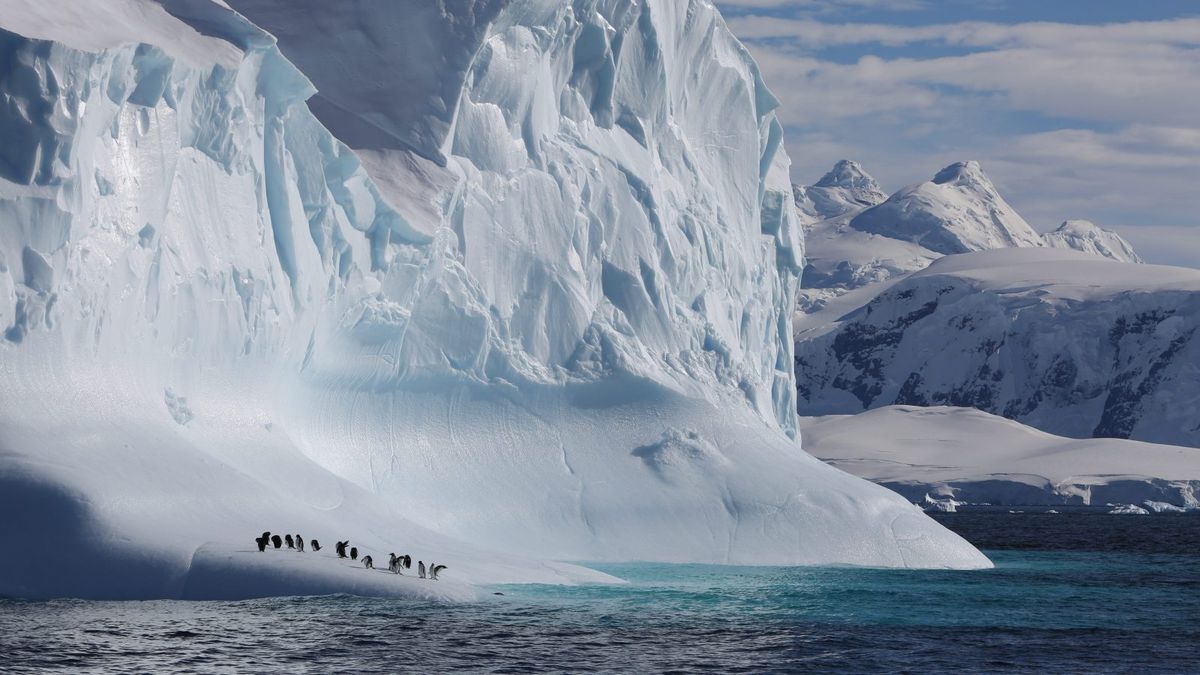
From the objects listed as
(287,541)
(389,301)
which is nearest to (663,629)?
(287,541)

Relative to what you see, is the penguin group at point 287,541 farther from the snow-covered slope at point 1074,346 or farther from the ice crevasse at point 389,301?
the snow-covered slope at point 1074,346

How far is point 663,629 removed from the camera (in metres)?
25.2

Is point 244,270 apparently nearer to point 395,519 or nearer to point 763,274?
point 395,519

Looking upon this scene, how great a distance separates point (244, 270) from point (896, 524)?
17093 millimetres

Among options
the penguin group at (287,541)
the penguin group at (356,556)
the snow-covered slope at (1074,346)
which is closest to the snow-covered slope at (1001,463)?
the snow-covered slope at (1074,346)

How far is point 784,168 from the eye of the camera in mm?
52094

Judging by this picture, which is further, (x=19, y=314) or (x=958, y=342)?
(x=958, y=342)

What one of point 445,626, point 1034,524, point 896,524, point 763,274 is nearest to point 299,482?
point 445,626

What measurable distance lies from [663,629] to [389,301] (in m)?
13.1

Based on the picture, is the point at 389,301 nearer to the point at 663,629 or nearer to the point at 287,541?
the point at 287,541

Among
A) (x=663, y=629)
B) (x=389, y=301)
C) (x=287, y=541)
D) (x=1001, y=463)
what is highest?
(x=1001, y=463)

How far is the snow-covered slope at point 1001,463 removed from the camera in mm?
103875

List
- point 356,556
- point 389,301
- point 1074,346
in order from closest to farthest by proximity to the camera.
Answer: point 356,556 < point 389,301 < point 1074,346

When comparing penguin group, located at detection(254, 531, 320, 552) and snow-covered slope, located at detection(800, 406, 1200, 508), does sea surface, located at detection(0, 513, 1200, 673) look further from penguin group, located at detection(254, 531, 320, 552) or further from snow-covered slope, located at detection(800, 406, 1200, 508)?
snow-covered slope, located at detection(800, 406, 1200, 508)
